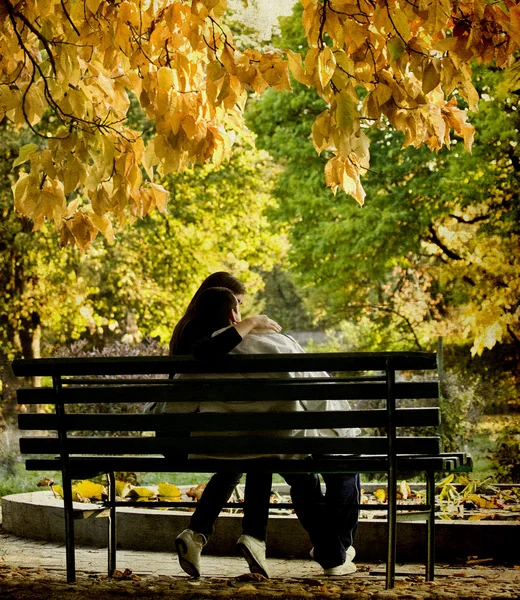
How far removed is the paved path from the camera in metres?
3.94

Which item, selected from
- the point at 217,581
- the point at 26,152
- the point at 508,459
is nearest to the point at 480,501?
the point at 217,581

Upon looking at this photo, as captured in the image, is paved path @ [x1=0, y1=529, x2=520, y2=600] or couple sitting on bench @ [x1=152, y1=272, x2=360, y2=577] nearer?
paved path @ [x1=0, y1=529, x2=520, y2=600]

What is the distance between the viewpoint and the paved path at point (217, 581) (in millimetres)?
3944

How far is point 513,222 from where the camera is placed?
13703 mm

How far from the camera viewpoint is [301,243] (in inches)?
892

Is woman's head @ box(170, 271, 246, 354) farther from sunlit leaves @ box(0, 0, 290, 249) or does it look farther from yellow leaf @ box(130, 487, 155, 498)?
yellow leaf @ box(130, 487, 155, 498)

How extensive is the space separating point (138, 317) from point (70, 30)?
17.6 meters

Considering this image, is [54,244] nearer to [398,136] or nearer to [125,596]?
[398,136]

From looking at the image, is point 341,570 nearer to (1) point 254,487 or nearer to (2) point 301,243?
(1) point 254,487

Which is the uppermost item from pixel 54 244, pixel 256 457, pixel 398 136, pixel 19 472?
pixel 398 136

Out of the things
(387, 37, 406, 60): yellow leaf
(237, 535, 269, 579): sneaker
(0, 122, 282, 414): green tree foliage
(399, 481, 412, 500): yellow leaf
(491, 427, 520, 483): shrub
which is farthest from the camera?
(0, 122, 282, 414): green tree foliage

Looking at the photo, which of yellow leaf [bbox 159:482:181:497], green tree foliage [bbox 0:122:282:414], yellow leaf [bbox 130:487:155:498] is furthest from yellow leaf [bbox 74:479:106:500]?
green tree foliage [bbox 0:122:282:414]

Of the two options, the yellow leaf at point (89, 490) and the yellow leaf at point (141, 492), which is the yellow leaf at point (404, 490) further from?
the yellow leaf at point (89, 490)

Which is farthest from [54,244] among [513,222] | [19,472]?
[513,222]
